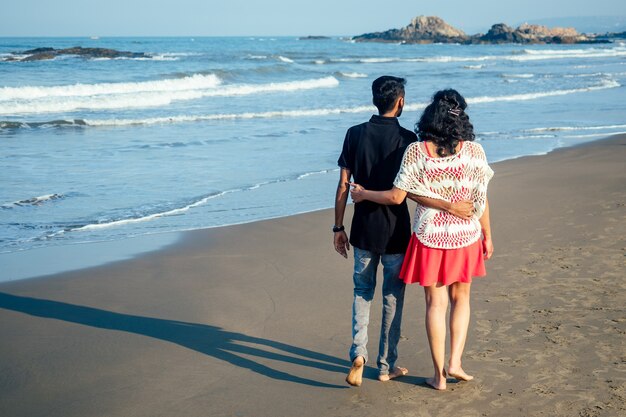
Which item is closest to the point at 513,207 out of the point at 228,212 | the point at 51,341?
the point at 228,212

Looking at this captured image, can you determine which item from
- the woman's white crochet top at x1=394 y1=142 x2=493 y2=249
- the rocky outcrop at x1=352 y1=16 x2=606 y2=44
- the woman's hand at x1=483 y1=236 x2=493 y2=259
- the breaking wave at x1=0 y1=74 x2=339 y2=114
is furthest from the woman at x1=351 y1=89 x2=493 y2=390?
the rocky outcrop at x1=352 y1=16 x2=606 y2=44

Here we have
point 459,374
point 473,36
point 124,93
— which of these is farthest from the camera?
point 473,36

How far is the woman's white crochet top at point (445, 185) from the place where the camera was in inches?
155

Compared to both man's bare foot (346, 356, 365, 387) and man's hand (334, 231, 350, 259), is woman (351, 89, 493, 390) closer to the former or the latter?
man's hand (334, 231, 350, 259)

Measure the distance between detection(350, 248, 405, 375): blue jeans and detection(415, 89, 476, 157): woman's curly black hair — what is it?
0.68 metres

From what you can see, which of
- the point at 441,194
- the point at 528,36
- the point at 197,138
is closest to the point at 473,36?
the point at 528,36

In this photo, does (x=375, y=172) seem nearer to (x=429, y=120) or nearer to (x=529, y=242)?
(x=429, y=120)

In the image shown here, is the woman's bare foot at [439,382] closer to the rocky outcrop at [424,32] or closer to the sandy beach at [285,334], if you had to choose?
the sandy beach at [285,334]

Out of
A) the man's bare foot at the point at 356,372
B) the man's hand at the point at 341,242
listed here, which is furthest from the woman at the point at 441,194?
the man's bare foot at the point at 356,372

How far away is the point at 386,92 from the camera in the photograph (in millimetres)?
3998

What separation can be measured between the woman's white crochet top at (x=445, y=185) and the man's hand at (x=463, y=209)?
2 cm

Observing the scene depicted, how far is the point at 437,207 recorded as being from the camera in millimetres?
3969

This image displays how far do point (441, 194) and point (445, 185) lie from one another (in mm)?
54

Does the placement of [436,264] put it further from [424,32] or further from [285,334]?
[424,32]
